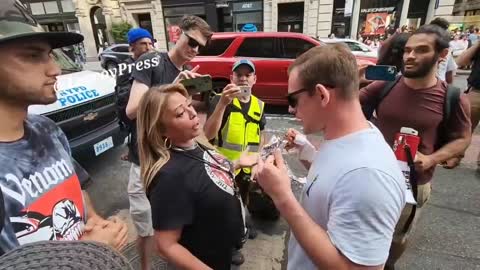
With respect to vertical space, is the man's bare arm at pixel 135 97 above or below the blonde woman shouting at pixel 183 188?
above

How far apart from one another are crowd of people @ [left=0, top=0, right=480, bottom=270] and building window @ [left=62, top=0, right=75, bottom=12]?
24.7m

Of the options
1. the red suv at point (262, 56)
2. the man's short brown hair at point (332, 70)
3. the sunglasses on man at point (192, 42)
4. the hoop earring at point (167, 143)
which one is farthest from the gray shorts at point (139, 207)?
the red suv at point (262, 56)

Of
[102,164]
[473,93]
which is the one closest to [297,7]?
[473,93]

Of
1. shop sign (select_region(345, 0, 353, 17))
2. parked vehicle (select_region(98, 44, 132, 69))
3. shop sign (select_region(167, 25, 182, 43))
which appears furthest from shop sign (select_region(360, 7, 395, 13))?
parked vehicle (select_region(98, 44, 132, 69))

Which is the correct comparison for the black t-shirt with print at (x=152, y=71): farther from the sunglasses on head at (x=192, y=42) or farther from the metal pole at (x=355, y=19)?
the metal pole at (x=355, y=19)

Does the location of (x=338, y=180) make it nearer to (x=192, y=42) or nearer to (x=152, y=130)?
(x=152, y=130)

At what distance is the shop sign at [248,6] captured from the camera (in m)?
17.7

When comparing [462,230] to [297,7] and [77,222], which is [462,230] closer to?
[77,222]

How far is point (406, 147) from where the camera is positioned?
1847mm

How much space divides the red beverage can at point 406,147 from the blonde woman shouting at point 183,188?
114cm

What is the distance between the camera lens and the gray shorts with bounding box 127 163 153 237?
2.20m

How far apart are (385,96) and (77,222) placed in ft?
7.04

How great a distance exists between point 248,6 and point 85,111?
16407 millimetres

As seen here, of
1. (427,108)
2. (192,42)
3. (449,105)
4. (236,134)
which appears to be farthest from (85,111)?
(449,105)
